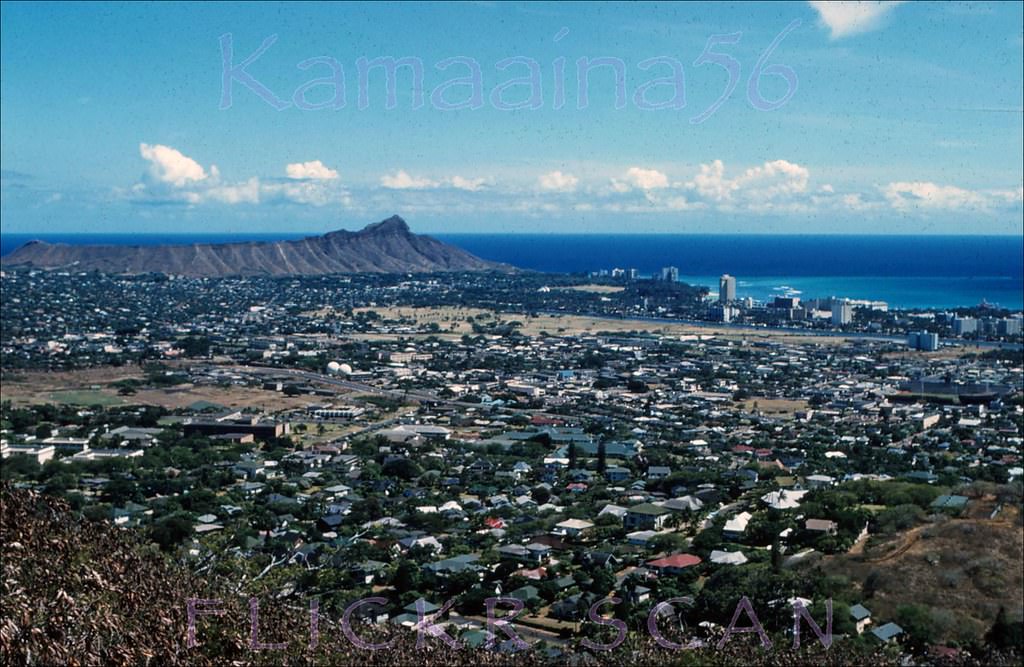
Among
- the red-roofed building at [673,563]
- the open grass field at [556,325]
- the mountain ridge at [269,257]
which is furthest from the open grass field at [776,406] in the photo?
the mountain ridge at [269,257]

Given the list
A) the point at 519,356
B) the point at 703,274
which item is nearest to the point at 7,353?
the point at 519,356

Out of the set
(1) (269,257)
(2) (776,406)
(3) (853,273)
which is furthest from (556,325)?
(3) (853,273)

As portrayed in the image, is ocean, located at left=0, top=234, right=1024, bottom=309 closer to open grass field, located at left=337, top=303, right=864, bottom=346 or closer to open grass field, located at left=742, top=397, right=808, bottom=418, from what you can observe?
open grass field, located at left=337, top=303, right=864, bottom=346

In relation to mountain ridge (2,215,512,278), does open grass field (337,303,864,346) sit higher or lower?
lower

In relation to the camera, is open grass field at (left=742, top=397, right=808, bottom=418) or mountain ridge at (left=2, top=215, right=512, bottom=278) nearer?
open grass field at (left=742, top=397, right=808, bottom=418)

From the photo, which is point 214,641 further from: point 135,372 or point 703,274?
point 703,274

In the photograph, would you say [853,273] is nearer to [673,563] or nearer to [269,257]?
[269,257]

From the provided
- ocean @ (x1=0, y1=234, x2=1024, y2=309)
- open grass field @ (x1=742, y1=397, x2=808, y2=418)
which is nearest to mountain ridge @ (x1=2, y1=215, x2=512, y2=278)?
ocean @ (x1=0, y1=234, x2=1024, y2=309)
